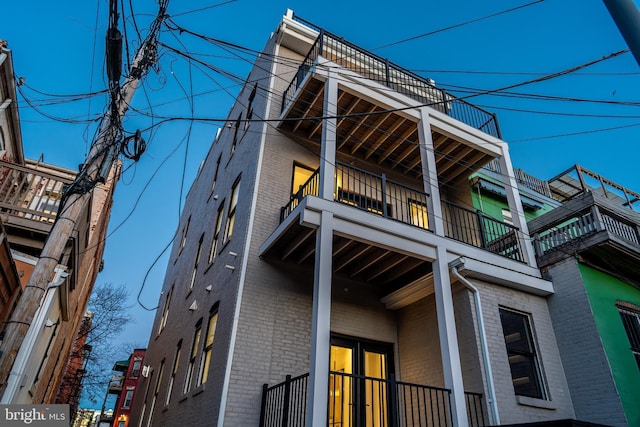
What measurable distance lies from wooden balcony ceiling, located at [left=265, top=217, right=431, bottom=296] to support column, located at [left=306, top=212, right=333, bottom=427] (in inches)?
21.3

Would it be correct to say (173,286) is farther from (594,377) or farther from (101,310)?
(101,310)

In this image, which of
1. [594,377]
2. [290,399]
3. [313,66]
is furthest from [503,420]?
[313,66]

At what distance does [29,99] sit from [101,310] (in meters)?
27.2

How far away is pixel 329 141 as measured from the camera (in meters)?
7.88

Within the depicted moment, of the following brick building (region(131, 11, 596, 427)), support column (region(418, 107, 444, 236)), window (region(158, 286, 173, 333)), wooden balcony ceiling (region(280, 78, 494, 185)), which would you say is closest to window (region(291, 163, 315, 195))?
brick building (region(131, 11, 596, 427))

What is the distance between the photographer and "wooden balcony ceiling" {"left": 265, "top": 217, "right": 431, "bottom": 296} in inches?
302

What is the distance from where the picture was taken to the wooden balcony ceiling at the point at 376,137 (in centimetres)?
959

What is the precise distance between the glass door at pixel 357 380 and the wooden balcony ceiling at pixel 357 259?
4.59 ft

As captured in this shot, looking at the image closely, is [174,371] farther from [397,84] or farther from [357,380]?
[397,84]

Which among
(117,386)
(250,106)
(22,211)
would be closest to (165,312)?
(250,106)

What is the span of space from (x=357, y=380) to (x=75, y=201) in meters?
5.86

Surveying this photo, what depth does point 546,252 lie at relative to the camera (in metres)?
9.11

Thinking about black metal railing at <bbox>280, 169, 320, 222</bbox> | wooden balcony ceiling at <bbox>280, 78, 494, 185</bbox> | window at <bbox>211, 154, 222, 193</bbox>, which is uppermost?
window at <bbox>211, 154, 222, 193</bbox>

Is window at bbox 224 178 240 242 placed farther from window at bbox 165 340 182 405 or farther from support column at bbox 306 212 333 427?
support column at bbox 306 212 333 427
